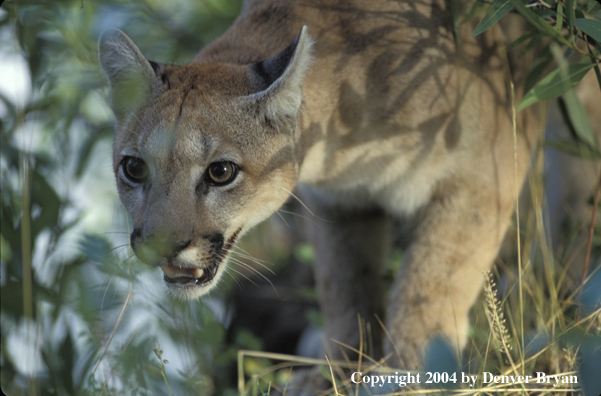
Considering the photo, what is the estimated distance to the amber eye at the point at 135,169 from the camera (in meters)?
2.54

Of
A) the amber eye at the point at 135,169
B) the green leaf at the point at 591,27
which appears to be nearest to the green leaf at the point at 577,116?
the green leaf at the point at 591,27

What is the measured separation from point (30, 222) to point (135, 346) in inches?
25.5

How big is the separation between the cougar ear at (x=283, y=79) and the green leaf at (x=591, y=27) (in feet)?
3.45

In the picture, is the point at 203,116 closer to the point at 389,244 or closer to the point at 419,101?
the point at 419,101

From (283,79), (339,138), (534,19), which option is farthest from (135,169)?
(534,19)

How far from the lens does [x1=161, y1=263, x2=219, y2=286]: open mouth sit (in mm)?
2482

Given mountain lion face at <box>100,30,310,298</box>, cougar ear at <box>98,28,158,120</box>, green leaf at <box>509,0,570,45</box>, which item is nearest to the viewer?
green leaf at <box>509,0,570,45</box>

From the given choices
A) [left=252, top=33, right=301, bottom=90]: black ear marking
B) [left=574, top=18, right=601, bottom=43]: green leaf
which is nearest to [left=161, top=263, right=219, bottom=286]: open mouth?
[left=252, top=33, right=301, bottom=90]: black ear marking

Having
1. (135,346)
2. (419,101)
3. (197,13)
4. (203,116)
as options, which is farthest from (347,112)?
(135,346)

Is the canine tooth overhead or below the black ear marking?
below

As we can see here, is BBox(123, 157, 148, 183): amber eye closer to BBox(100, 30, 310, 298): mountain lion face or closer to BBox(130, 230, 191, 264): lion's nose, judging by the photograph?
BBox(100, 30, 310, 298): mountain lion face

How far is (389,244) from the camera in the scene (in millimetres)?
4070

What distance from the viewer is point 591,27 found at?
7.63 ft

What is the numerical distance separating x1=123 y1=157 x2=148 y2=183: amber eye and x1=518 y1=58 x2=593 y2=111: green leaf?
1595 mm
